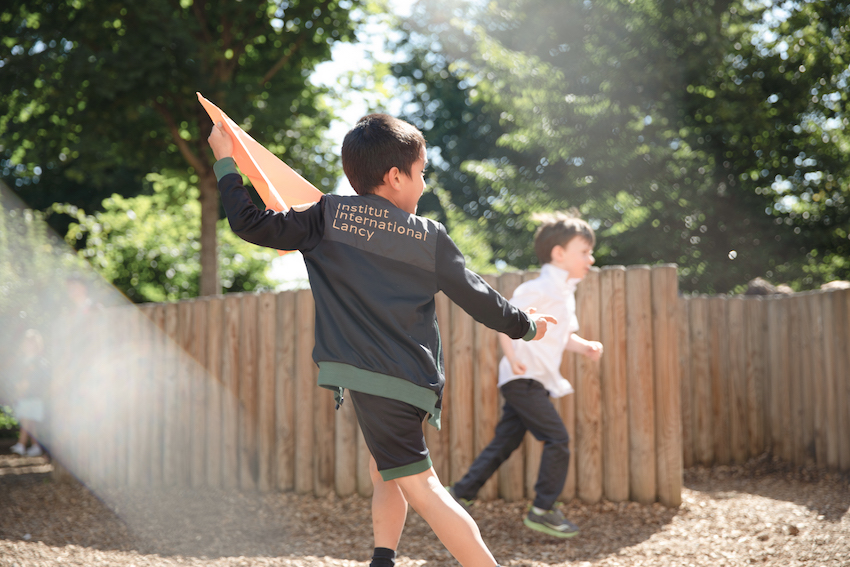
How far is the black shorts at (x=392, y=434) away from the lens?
211cm

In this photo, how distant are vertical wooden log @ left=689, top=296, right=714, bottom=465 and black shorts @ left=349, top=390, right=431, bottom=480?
15.1ft

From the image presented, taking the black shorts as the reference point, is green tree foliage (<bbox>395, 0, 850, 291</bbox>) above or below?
above

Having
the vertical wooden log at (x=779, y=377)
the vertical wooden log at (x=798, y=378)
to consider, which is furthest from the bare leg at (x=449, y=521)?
the vertical wooden log at (x=779, y=377)

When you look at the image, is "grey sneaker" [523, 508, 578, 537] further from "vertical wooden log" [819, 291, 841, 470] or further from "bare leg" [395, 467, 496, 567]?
"vertical wooden log" [819, 291, 841, 470]

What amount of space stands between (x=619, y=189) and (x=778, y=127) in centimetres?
262

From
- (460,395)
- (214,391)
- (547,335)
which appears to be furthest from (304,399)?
(547,335)

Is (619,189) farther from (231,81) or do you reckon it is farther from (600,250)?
(231,81)

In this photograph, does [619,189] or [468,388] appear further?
[619,189]

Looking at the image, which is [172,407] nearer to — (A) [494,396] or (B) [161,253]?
(A) [494,396]

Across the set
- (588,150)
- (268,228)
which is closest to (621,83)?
(588,150)

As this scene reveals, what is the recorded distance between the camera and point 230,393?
532 cm

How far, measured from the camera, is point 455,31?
795 inches

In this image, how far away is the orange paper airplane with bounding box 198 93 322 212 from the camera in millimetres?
2469

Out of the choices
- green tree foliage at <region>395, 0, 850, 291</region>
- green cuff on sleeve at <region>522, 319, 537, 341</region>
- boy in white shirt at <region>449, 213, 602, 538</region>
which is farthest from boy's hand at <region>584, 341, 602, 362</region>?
green tree foliage at <region>395, 0, 850, 291</region>
